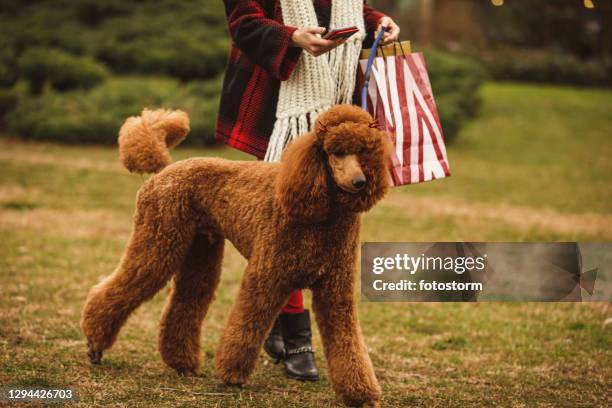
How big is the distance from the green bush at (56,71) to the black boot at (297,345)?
11.5m

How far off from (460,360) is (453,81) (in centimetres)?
1300

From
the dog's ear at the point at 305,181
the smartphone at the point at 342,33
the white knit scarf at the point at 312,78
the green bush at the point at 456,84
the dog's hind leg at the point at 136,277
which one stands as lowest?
the green bush at the point at 456,84

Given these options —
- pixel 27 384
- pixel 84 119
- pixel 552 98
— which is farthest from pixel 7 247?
pixel 552 98

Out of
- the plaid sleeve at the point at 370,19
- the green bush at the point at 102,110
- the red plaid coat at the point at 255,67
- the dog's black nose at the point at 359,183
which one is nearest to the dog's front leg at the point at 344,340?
the dog's black nose at the point at 359,183

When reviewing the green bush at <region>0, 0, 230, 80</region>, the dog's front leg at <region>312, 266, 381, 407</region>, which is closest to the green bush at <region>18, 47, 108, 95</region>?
the green bush at <region>0, 0, 230, 80</region>

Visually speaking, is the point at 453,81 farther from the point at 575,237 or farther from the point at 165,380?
the point at 165,380

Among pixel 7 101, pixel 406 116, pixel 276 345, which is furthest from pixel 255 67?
pixel 7 101

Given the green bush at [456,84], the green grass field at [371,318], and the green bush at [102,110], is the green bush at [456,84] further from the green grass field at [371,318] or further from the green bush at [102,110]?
the green bush at [102,110]

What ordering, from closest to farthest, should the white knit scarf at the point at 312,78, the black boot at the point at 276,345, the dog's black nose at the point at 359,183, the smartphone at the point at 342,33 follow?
the dog's black nose at the point at 359,183
the smartphone at the point at 342,33
the white knit scarf at the point at 312,78
the black boot at the point at 276,345

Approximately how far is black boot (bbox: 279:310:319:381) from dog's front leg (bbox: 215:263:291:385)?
22.8 inches

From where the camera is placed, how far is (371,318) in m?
4.84

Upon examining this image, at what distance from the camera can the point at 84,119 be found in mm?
12602

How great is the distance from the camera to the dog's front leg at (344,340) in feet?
9.66

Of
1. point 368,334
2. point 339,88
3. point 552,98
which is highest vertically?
point 339,88
